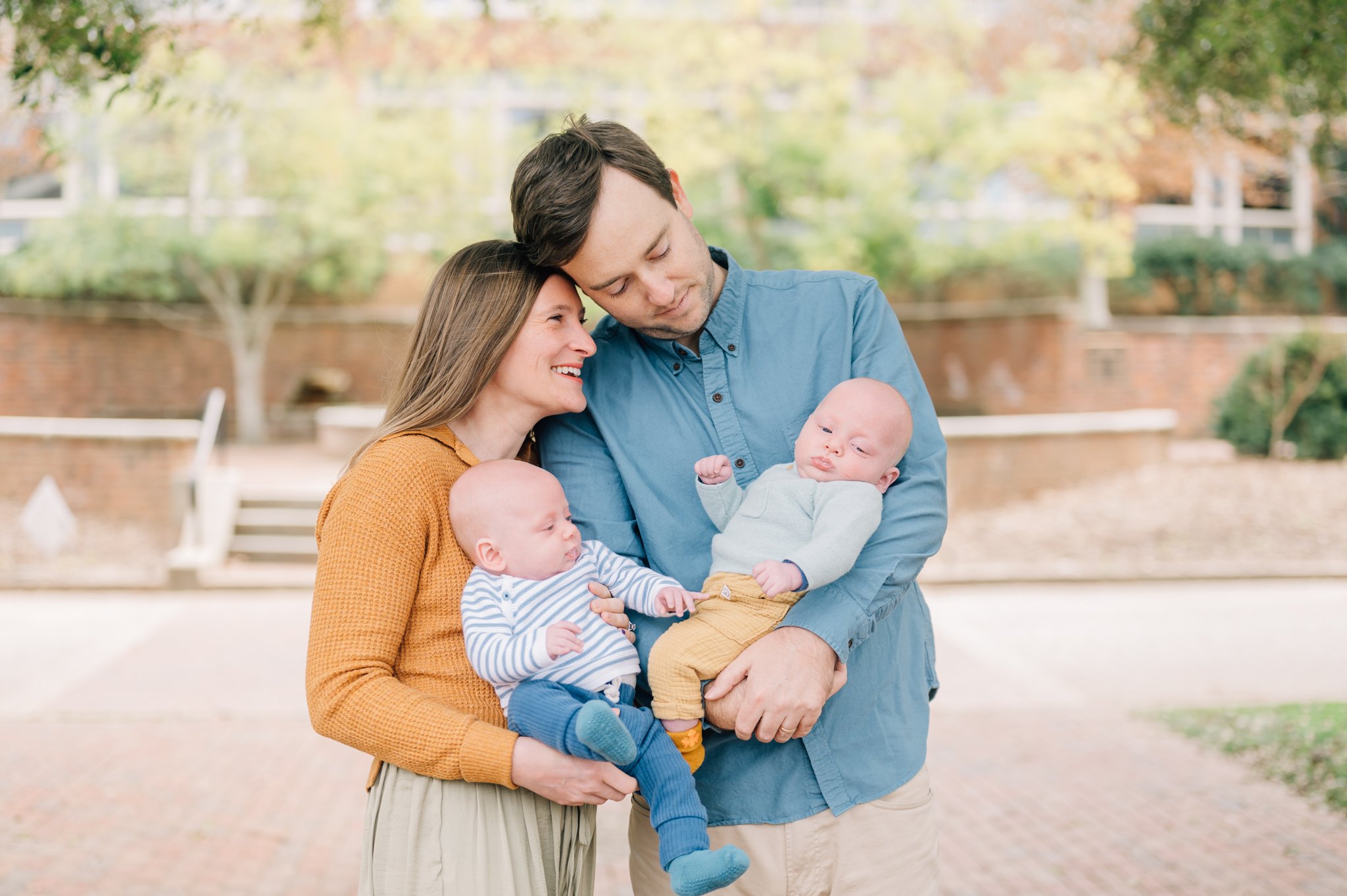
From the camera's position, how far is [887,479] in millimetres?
2215

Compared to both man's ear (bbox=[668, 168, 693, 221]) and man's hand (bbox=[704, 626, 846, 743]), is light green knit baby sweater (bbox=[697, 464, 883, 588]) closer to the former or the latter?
man's hand (bbox=[704, 626, 846, 743])

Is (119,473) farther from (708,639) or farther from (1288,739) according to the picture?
(708,639)

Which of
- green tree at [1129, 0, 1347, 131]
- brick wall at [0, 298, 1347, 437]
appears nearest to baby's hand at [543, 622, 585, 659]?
green tree at [1129, 0, 1347, 131]

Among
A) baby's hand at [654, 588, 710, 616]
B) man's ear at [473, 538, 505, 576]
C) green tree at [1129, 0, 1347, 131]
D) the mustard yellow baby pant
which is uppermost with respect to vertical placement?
green tree at [1129, 0, 1347, 131]

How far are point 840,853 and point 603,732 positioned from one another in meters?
0.61

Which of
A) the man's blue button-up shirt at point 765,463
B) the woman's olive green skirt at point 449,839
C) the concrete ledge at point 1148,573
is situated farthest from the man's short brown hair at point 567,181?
the concrete ledge at point 1148,573

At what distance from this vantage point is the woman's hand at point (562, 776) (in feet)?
6.40

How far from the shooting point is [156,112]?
548 inches

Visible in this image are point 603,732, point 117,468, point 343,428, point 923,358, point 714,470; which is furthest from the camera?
point 923,358

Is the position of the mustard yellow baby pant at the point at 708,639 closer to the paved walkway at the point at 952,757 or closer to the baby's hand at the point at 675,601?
the baby's hand at the point at 675,601

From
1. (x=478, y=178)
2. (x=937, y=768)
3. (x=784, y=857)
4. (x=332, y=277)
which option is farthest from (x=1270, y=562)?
(x=332, y=277)

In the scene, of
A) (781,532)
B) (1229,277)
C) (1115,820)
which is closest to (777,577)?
(781,532)

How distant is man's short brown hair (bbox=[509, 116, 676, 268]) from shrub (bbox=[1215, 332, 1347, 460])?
45.7 feet

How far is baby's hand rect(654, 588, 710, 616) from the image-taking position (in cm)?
210
